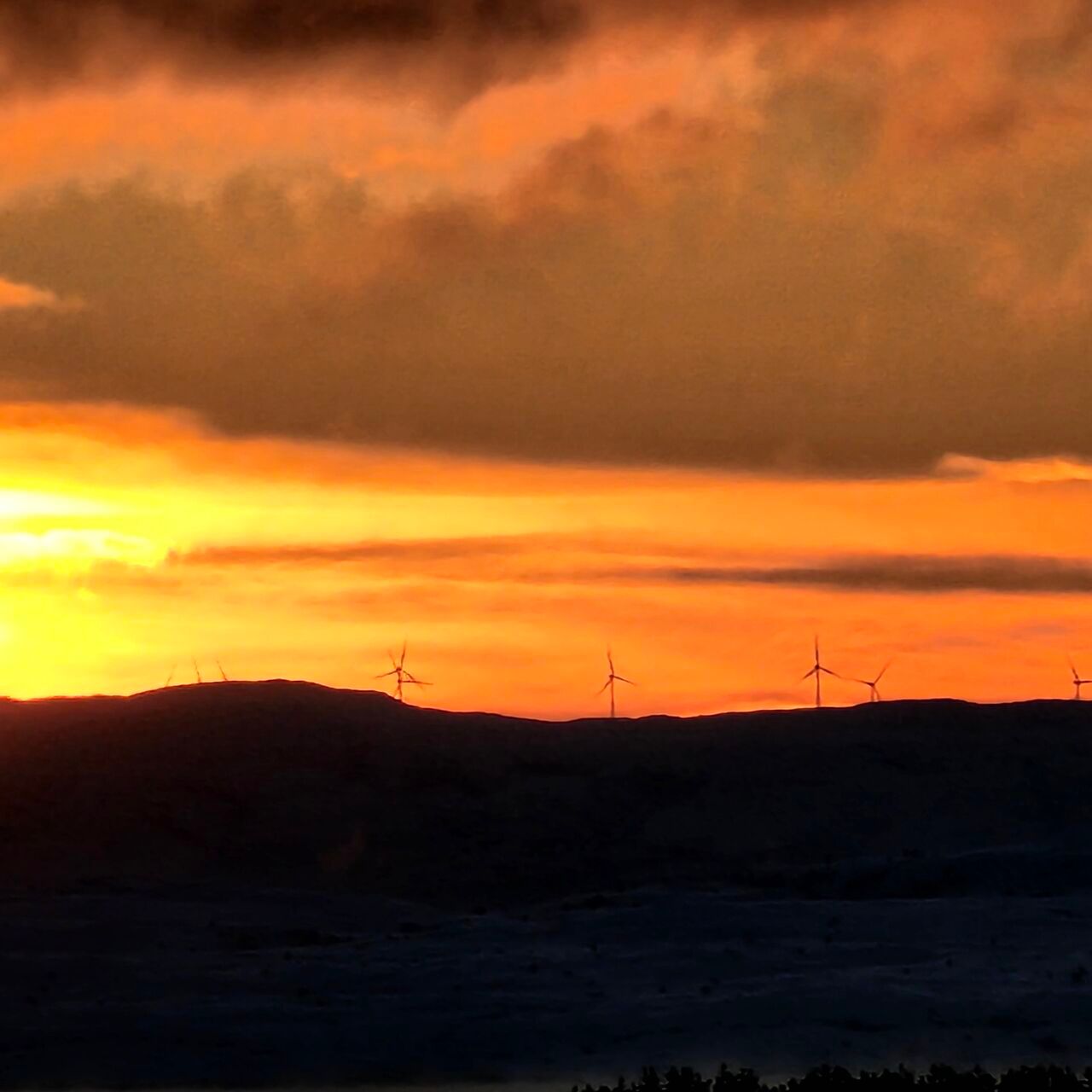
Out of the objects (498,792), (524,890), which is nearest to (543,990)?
(524,890)

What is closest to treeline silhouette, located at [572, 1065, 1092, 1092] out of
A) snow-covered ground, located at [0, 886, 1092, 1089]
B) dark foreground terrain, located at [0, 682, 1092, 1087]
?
snow-covered ground, located at [0, 886, 1092, 1089]

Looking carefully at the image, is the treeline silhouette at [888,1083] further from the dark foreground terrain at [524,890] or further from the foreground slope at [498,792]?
the foreground slope at [498,792]

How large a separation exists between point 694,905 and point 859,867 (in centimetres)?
947

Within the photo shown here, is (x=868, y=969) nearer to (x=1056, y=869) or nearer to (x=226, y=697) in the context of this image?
(x=1056, y=869)

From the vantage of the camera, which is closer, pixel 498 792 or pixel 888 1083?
pixel 888 1083

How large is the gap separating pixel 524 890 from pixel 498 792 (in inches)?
284

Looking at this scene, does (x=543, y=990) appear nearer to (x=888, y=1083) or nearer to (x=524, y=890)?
(x=888, y=1083)

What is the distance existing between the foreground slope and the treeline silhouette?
28.2m

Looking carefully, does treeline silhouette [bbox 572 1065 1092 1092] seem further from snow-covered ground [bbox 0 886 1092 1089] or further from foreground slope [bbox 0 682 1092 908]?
foreground slope [bbox 0 682 1092 908]

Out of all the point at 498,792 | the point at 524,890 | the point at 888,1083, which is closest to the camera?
the point at 888,1083

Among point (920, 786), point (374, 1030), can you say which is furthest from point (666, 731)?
point (374, 1030)

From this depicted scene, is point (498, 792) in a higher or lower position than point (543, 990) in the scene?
higher

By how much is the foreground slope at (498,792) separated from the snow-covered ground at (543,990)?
11532mm

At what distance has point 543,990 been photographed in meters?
33.8
